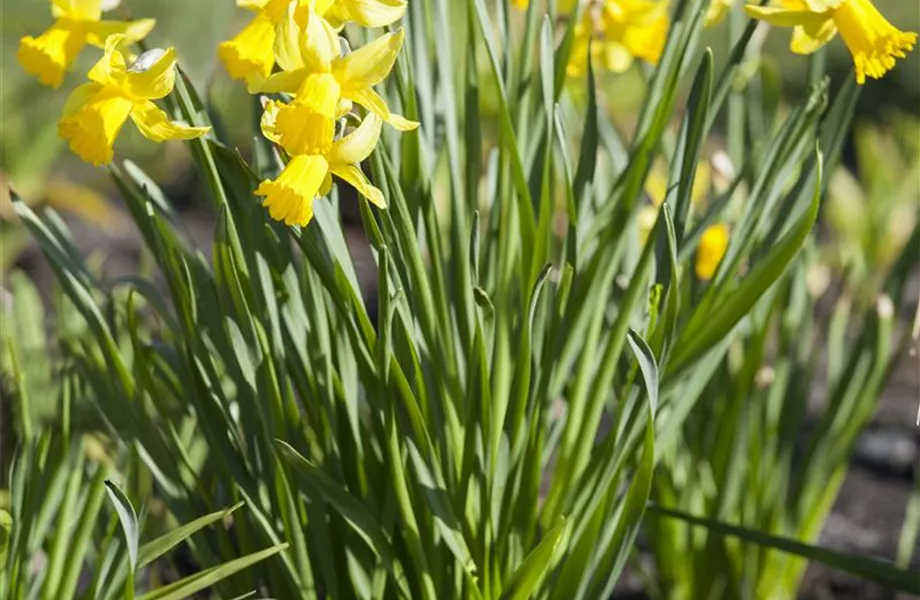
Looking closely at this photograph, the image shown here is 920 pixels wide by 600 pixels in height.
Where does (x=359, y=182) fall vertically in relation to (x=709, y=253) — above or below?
above

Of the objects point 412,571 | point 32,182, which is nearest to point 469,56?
point 412,571

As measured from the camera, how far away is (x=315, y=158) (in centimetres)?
82

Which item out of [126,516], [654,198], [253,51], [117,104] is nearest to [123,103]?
[117,104]

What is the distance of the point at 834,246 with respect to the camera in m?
2.87

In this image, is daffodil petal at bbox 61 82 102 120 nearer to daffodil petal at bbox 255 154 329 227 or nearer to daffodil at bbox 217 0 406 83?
daffodil at bbox 217 0 406 83

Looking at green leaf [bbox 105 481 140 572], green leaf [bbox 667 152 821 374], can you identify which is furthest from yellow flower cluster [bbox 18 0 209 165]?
green leaf [bbox 667 152 821 374]

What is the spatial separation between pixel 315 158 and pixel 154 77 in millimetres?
156

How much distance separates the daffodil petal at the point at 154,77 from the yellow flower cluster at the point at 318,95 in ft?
0.21

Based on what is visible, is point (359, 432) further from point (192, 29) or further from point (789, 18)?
point (192, 29)

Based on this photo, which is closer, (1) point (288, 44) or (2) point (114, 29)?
(1) point (288, 44)

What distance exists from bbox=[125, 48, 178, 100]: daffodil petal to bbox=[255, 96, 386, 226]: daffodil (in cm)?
10

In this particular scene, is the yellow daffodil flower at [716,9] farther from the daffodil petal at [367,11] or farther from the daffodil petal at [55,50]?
the daffodil petal at [55,50]

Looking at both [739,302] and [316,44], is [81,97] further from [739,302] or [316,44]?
[739,302]

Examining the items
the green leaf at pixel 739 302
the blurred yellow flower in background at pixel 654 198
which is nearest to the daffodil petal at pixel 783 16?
the green leaf at pixel 739 302
